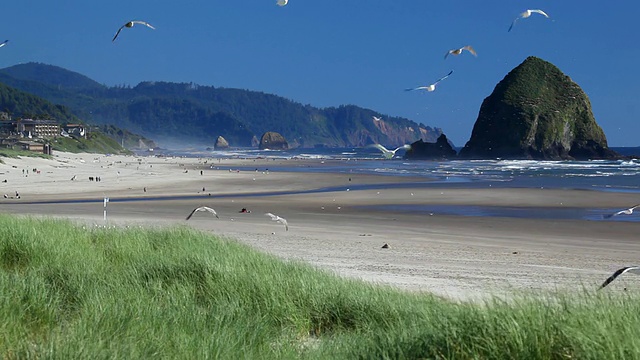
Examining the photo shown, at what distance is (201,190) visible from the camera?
1515 inches

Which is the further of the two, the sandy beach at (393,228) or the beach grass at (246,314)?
the sandy beach at (393,228)

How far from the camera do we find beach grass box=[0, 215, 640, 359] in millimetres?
4887

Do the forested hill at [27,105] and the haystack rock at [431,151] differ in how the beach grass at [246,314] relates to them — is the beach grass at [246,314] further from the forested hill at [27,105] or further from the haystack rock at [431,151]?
the forested hill at [27,105]

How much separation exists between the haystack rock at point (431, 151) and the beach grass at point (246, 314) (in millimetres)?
109175

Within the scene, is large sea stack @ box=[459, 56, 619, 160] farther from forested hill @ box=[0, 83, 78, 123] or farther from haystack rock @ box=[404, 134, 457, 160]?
forested hill @ box=[0, 83, 78, 123]

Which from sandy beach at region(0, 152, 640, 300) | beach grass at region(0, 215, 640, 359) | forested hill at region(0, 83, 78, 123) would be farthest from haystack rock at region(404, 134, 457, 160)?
beach grass at region(0, 215, 640, 359)

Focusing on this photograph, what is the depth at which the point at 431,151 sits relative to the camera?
120 meters

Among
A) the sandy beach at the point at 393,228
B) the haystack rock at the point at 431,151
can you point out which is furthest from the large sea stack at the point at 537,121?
the sandy beach at the point at 393,228

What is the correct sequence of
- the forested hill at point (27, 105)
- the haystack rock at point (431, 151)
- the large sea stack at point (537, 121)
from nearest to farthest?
the large sea stack at point (537, 121) < the haystack rock at point (431, 151) < the forested hill at point (27, 105)

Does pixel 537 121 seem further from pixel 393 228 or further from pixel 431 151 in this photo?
pixel 393 228

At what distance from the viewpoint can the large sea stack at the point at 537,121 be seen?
11850cm

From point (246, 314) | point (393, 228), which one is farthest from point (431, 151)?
point (246, 314)

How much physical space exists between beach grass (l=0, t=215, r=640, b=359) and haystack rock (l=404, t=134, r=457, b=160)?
109 meters

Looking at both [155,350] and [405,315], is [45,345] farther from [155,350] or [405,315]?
[405,315]
